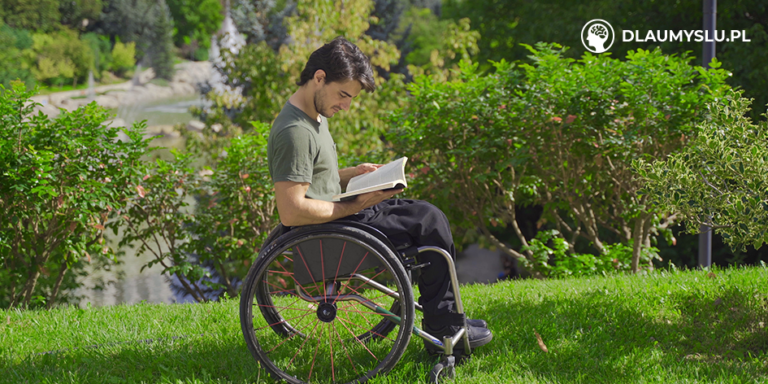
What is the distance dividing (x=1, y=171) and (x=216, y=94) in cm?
536

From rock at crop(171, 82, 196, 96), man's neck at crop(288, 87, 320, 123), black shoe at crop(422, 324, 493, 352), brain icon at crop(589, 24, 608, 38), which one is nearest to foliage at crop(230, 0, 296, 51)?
rock at crop(171, 82, 196, 96)

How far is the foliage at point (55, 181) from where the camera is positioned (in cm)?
332

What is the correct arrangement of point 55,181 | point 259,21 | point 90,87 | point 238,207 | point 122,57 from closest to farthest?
1. point 55,181
2. point 238,207
3. point 259,21
4. point 90,87
5. point 122,57

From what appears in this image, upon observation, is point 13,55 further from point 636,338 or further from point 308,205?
point 636,338

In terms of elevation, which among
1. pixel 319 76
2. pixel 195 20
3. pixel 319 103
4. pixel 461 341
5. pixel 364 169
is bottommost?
pixel 461 341

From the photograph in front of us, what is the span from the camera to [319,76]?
2.13 m

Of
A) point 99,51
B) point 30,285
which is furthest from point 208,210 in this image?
point 99,51

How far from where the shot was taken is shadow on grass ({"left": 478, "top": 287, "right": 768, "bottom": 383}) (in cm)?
221

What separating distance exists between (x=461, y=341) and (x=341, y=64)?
1.26 m

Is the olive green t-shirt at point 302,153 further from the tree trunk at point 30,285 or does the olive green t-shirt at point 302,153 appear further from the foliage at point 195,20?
the foliage at point 195,20

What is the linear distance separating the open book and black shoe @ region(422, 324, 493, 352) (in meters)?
0.62

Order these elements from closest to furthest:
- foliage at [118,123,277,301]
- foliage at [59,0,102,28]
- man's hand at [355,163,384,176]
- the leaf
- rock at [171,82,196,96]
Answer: the leaf, man's hand at [355,163,384,176], foliage at [118,123,277,301], foliage at [59,0,102,28], rock at [171,82,196,96]

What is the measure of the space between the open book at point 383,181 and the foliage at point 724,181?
1272 mm

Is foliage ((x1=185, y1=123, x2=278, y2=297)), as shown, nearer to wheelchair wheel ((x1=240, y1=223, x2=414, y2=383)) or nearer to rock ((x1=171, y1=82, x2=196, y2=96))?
wheelchair wheel ((x1=240, y1=223, x2=414, y2=383))
